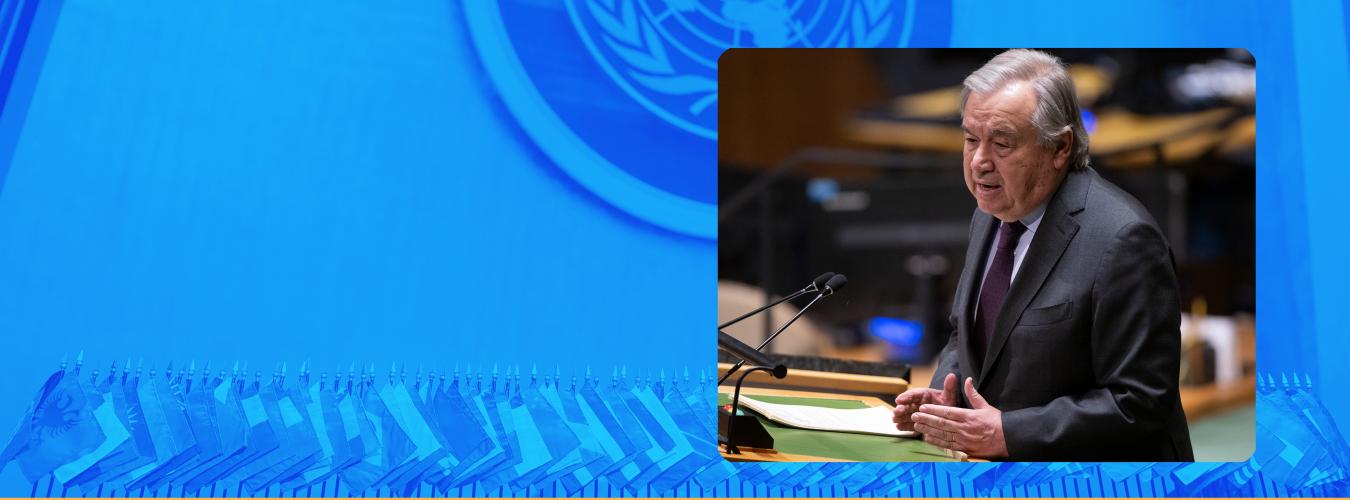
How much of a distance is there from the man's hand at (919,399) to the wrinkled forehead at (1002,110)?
0.53 m

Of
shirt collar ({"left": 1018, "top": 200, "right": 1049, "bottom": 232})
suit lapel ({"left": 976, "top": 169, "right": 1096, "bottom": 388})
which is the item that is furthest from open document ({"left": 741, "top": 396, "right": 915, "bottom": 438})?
shirt collar ({"left": 1018, "top": 200, "right": 1049, "bottom": 232})

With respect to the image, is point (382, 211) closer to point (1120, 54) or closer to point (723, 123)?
point (723, 123)

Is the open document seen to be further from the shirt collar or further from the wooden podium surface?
the shirt collar

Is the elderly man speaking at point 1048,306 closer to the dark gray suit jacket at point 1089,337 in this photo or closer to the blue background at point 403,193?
the dark gray suit jacket at point 1089,337

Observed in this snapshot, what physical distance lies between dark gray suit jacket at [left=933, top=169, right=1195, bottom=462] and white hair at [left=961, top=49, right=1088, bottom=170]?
77 millimetres

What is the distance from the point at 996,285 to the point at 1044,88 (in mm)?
423

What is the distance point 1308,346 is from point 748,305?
4.07 feet

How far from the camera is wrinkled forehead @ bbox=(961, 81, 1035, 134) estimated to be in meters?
2.65

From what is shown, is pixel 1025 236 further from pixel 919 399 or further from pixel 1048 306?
pixel 919 399

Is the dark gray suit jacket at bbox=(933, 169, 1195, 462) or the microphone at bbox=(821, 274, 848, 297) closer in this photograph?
the dark gray suit jacket at bbox=(933, 169, 1195, 462)

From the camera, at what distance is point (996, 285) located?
2703 mm

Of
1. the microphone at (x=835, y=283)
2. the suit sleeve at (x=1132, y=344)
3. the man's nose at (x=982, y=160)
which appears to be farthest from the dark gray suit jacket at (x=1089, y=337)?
the microphone at (x=835, y=283)

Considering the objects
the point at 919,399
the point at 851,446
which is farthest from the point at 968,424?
the point at 851,446

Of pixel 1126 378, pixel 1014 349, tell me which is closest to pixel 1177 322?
pixel 1126 378
